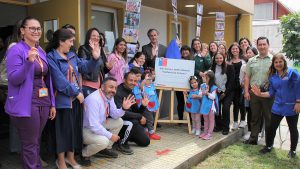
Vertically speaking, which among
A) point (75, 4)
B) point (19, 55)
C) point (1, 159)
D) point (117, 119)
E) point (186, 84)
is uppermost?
point (75, 4)

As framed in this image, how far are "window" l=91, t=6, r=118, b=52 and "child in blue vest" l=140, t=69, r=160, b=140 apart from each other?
2.09 m

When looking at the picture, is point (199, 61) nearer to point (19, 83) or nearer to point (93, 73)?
point (93, 73)

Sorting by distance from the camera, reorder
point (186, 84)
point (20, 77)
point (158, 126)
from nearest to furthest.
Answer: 1. point (20, 77)
2. point (186, 84)
3. point (158, 126)

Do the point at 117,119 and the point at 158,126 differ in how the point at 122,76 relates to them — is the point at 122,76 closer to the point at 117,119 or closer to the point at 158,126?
the point at 117,119

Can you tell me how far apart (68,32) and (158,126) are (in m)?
3.42

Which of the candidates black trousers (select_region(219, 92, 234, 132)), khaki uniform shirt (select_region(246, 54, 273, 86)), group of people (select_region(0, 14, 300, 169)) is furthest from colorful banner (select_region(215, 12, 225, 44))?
khaki uniform shirt (select_region(246, 54, 273, 86))

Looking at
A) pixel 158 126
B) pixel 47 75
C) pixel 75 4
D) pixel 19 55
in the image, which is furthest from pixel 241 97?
pixel 19 55

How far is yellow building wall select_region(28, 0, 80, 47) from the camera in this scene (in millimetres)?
4984

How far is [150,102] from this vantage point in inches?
226

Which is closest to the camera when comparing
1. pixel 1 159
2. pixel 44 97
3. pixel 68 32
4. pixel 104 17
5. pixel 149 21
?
pixel 44 97

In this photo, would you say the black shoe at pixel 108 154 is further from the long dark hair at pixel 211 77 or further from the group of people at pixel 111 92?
the long dark hair at pixel 211 77

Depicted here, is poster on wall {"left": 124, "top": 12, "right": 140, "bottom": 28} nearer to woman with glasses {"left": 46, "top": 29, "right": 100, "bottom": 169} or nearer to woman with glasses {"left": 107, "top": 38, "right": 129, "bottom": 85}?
woman with glasses {"left": 107, "top": 38, "right": 129, "bottom": 85}

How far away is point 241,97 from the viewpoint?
6355 millimetres

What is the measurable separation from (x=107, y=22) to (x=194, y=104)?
10.7ft
